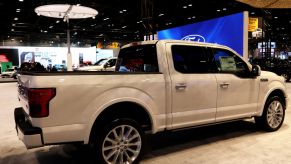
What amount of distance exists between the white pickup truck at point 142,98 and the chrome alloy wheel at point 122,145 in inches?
0.5

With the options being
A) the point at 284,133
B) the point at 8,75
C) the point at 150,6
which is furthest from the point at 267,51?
the point at 8,75

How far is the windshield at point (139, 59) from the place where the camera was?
4.16 metres

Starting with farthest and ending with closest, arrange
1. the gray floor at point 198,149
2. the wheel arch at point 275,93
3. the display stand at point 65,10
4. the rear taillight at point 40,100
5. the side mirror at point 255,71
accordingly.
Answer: the display stand at point 65,10
the wheel arch at point 275,93
the side mirror at point 255,71
the gray floor at point 198,149
the rear taillight at point 40,100

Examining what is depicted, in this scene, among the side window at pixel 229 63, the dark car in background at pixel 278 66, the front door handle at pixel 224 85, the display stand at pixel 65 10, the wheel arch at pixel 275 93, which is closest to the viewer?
the front door handle at pixel 224 85

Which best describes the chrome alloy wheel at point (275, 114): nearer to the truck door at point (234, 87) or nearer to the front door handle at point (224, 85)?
the truck door at point (234, 87)

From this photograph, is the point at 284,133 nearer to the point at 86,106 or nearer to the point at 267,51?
the point at 86,106

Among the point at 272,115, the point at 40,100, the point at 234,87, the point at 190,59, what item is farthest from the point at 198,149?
the point at 40,100

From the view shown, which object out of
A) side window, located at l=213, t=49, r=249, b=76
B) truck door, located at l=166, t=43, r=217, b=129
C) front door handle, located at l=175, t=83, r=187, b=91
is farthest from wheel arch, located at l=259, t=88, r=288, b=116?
front door handle, located at l=175, t=83, r=187, b=91

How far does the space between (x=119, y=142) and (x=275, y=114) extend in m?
3.39

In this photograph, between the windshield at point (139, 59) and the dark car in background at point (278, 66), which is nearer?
the windshield at point (139, 59)

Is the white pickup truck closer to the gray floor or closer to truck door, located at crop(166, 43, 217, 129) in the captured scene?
truck door, located at crop(166, 43, 217, 129)

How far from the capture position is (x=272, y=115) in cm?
539

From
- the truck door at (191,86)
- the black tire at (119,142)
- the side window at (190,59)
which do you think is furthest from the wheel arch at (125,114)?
the side window at (190,59)

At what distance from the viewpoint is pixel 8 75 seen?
25531mm
